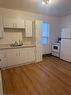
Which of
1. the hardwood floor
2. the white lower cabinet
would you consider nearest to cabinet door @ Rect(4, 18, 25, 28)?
the white lower cabinet

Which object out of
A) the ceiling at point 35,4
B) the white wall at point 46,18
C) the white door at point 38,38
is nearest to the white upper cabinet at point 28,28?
the white door at point 38,38

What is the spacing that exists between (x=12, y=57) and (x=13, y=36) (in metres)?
1.15

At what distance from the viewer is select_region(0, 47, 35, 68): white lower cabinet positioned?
3549 mm

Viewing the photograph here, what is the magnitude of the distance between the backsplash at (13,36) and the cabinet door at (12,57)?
0.72 meters

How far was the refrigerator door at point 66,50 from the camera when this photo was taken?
Answer: 14.5 ft

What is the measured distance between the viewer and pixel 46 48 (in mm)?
5672

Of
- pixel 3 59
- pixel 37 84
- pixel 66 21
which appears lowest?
pixel 37 84

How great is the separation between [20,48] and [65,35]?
2.40 m

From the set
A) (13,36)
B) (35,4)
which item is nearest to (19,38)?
(13,36)

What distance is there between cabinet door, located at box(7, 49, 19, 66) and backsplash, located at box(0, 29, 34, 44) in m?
0.72

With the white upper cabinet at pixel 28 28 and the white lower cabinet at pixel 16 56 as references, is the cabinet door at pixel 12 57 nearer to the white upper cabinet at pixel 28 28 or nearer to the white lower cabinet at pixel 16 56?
the white lower cabinet at pixel 16 56

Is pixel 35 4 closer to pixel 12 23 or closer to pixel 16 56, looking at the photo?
pixel 12 23

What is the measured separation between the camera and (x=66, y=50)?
4.55 meters

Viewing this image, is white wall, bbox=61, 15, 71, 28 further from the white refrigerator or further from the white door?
the white door
